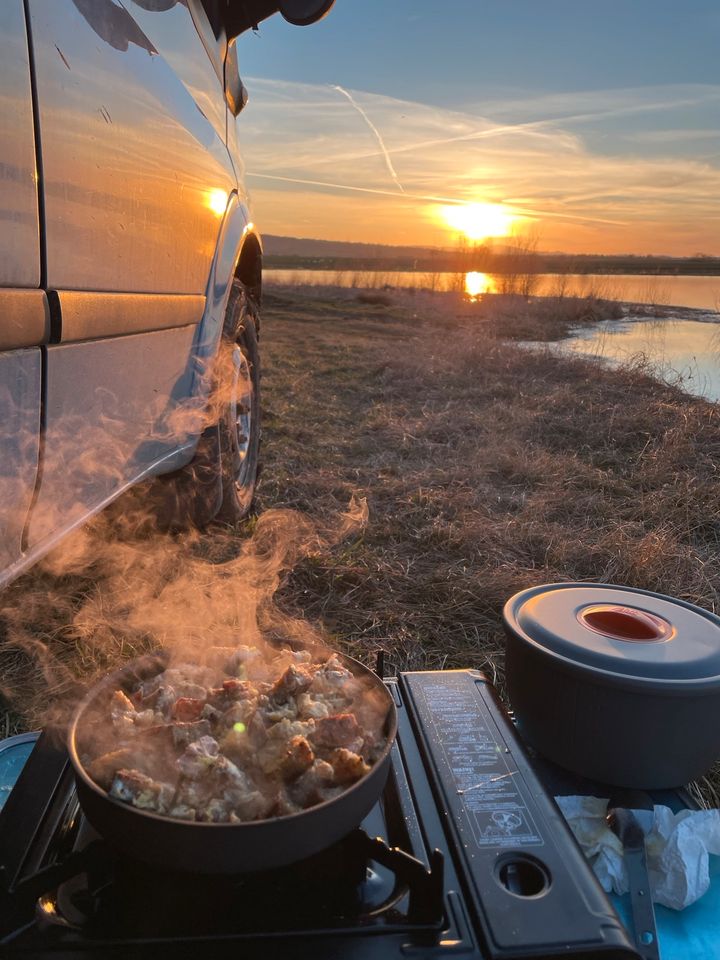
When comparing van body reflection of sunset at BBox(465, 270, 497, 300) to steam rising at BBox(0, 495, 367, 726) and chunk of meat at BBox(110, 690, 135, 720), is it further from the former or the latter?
chunk of meat at BBox(110, 690, 135, 720)

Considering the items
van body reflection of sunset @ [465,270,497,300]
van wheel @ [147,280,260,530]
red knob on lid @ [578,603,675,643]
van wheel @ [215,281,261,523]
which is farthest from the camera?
van body reflection of sunset @ [465,270,497,300]

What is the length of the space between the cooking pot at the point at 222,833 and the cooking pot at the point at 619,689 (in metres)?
0.78

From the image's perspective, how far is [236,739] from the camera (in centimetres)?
140

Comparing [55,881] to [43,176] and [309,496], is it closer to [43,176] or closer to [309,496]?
[43,176]

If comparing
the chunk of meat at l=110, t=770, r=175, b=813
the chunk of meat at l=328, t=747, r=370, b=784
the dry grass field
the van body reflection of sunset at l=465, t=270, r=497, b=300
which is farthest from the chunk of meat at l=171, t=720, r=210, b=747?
the van body reflection of sunset at l=465, t=270, r=497, b=300

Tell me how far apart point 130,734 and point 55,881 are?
286mm

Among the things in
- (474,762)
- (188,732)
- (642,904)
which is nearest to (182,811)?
(188,732)

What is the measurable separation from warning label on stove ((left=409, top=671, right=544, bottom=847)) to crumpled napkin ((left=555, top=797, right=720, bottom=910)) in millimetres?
252

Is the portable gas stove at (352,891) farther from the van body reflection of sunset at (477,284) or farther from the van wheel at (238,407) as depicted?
the van body reflection of sunset at (477,284)

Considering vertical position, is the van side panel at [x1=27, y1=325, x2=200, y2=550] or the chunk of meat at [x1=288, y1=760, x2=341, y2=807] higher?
the van side panel at [x1=27, y1=325, x2=200, y2=550]

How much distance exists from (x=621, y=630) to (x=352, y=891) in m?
1.09

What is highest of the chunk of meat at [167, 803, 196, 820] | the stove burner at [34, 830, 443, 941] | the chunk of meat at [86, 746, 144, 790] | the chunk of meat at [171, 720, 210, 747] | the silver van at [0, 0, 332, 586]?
the silver van at [0, 0, 332, 586]

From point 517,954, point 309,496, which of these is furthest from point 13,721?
point 309,496

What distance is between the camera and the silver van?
1428mm
